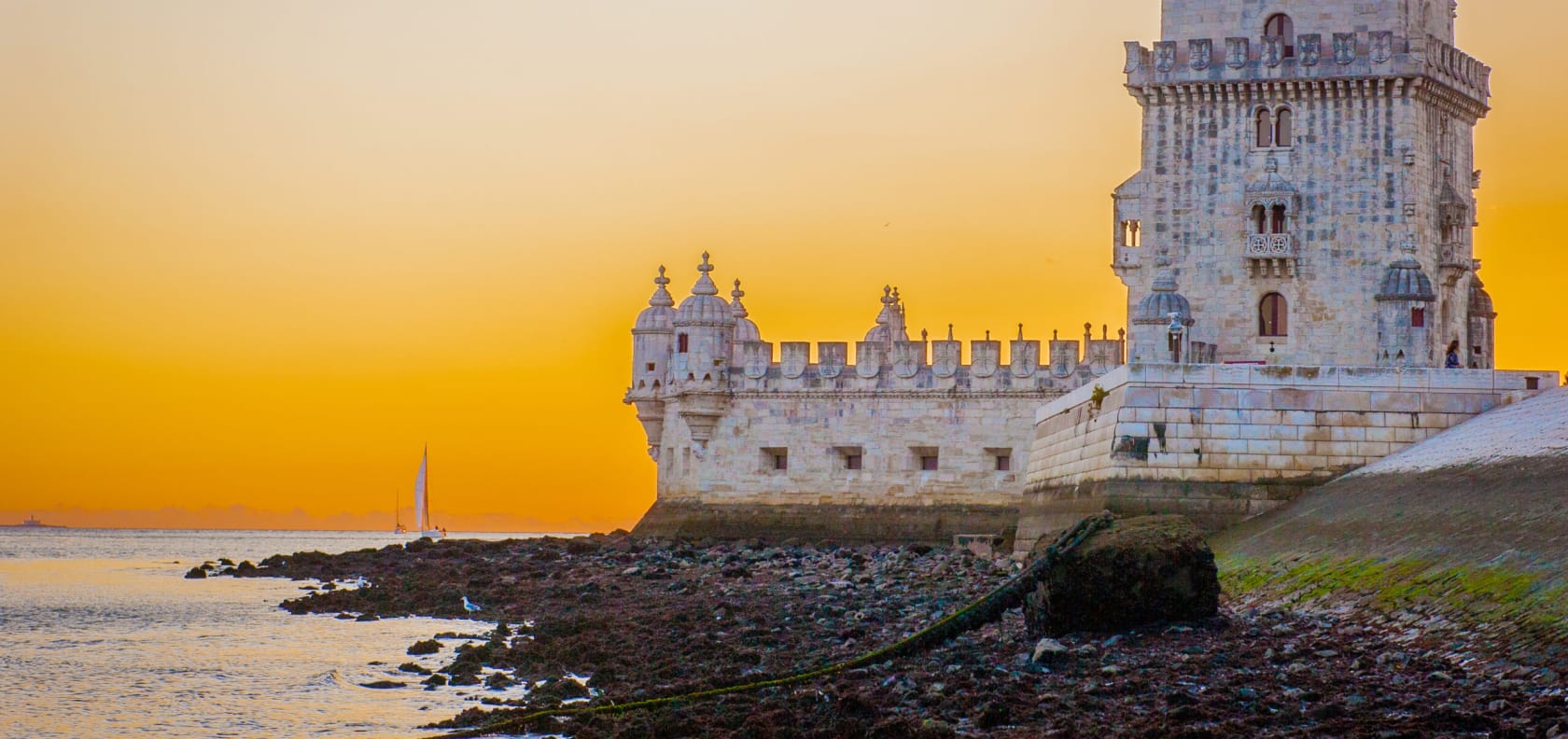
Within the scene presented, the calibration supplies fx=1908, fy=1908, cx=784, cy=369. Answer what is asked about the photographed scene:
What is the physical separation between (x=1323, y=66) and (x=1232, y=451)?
59.6 ft

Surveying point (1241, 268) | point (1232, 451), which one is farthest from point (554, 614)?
point (1241, 268)

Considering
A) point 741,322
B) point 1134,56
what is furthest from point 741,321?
point 1134,56

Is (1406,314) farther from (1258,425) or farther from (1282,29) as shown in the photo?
(1258,425)

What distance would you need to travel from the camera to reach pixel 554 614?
105 feet

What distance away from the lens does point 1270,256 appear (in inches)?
1775

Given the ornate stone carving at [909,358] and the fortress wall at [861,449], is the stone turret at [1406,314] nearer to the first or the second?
the fortress wall at [861,449]

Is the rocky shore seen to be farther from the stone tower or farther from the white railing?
the white railing

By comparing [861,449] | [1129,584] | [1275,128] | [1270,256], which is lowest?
[1129,584]

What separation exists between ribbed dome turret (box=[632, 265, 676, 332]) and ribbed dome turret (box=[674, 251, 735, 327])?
1423 mm

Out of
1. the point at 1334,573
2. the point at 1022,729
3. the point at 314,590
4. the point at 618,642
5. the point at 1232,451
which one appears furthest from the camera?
the point at 314,590

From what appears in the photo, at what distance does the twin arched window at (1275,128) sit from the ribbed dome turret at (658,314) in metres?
16.4

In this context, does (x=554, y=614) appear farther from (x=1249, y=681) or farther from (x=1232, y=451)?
(x=1249, y=681)

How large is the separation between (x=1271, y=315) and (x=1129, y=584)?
87.1 feet

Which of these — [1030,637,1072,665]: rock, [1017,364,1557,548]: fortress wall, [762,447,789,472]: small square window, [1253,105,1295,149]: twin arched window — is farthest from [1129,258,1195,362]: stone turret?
[1030,637,1072,665]: rock
